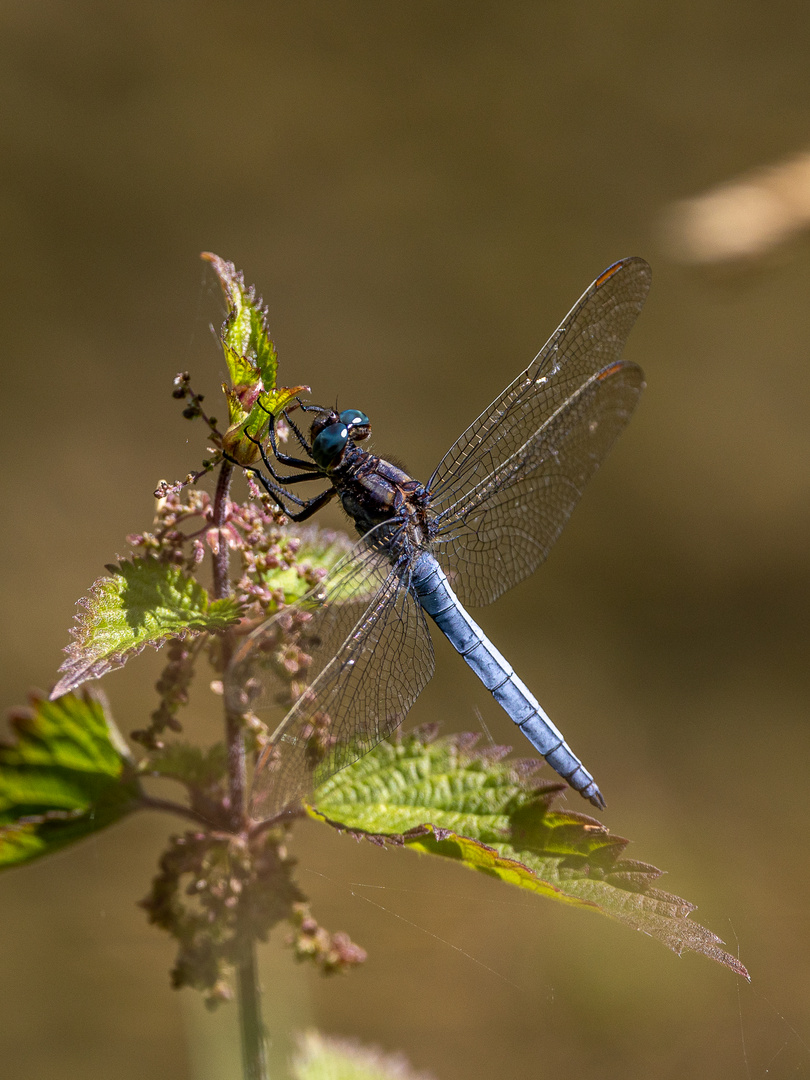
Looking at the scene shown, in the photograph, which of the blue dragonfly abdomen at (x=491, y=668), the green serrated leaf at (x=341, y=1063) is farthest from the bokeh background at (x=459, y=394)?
the green serrated leaf at (x=341, y=1063)

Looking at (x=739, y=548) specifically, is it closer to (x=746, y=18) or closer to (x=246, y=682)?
(x=746, y=18)

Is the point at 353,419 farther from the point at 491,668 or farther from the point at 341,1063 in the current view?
the point at 341,1063

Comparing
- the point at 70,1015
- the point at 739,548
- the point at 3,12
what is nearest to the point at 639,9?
the point at 739,548

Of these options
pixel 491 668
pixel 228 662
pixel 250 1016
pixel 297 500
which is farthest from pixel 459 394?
pixel 250 1016

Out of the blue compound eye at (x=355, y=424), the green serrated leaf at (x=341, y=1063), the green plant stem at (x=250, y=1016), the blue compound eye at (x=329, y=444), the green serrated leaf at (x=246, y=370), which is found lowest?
the green serrated leaf at (x=341, y=1063)

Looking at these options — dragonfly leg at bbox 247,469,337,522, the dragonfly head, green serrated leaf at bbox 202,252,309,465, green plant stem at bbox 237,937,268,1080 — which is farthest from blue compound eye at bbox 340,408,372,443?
green plant stem at bbox 237,937,268,1080

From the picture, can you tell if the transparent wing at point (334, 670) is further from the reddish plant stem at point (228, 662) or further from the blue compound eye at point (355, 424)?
the blue compound eye at point (355, 424)
